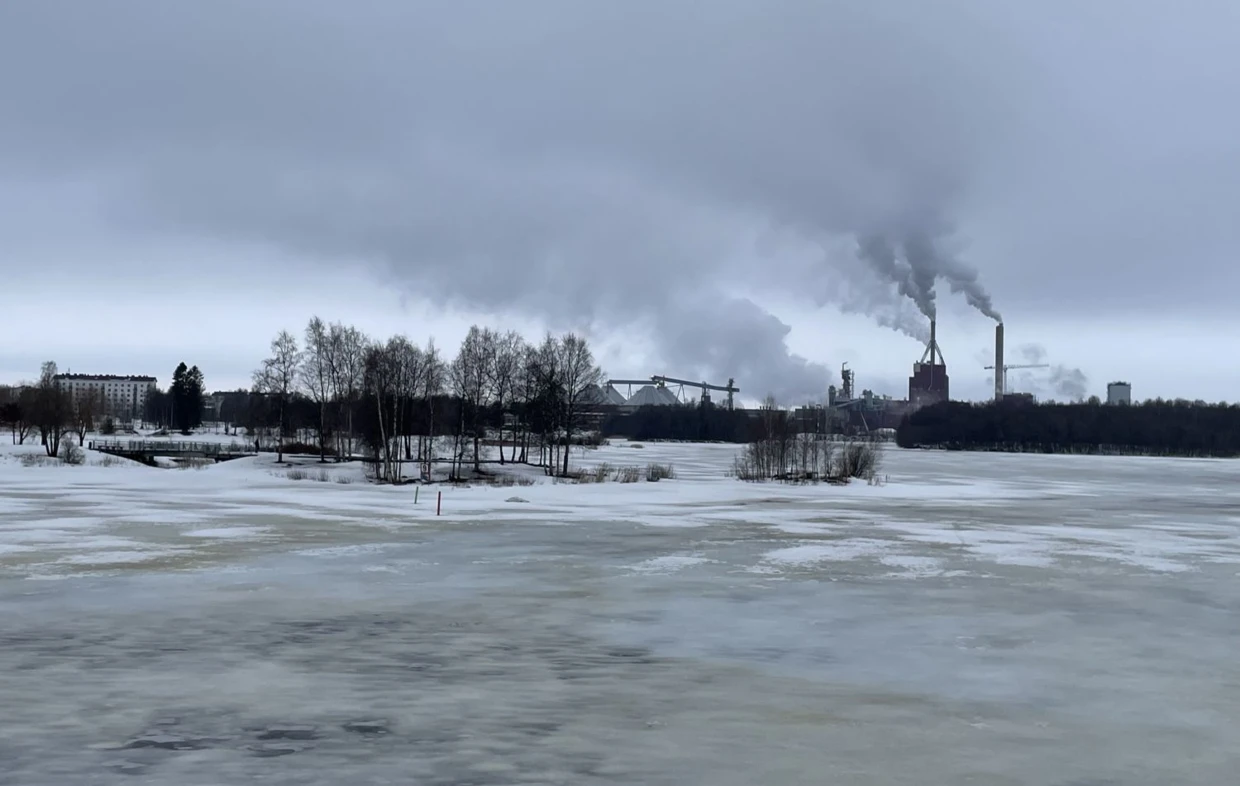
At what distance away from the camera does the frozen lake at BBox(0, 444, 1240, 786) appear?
7641 mm

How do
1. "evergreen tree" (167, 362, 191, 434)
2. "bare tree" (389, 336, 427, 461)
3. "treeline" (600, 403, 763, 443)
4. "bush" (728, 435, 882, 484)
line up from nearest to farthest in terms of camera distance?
"bush" (728, 435, 882, 484)
"bare tree" (389, 336, 427, 461)
"evergreen tree" (167, 362, 191, 434)
"treeline" (600, 403, 763, 443)

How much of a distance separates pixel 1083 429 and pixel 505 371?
98.3m

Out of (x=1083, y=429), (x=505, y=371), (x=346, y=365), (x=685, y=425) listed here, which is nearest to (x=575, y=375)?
(x=505, y=371)

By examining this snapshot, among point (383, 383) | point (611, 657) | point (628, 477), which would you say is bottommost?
point (611, 657)

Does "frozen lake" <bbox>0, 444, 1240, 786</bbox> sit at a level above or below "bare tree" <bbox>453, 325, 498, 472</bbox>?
below

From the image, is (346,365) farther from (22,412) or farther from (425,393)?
(22,412)

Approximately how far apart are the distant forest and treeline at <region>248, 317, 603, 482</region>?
8364 centimetres

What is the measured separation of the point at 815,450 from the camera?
56.9 metres

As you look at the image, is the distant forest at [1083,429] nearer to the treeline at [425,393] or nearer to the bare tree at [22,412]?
the treeline at [425,393]

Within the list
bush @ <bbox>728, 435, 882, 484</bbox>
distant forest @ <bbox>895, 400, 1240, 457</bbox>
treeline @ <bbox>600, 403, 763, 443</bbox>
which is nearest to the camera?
bush @ <bbox>728, 435, 882, 484</bbox>

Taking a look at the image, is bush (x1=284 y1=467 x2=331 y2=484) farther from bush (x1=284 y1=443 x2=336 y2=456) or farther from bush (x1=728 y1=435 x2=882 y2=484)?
bush (x1=728 y1=435 x2=882 y2=484)

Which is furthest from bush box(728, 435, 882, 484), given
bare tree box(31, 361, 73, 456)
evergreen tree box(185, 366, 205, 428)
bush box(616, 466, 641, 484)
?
evergreen tree box(185, 366, 205, 428)

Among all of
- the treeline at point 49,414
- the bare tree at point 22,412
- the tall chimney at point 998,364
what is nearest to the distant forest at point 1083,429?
the tall chimney at point 998,364

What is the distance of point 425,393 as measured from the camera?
6994 cm
